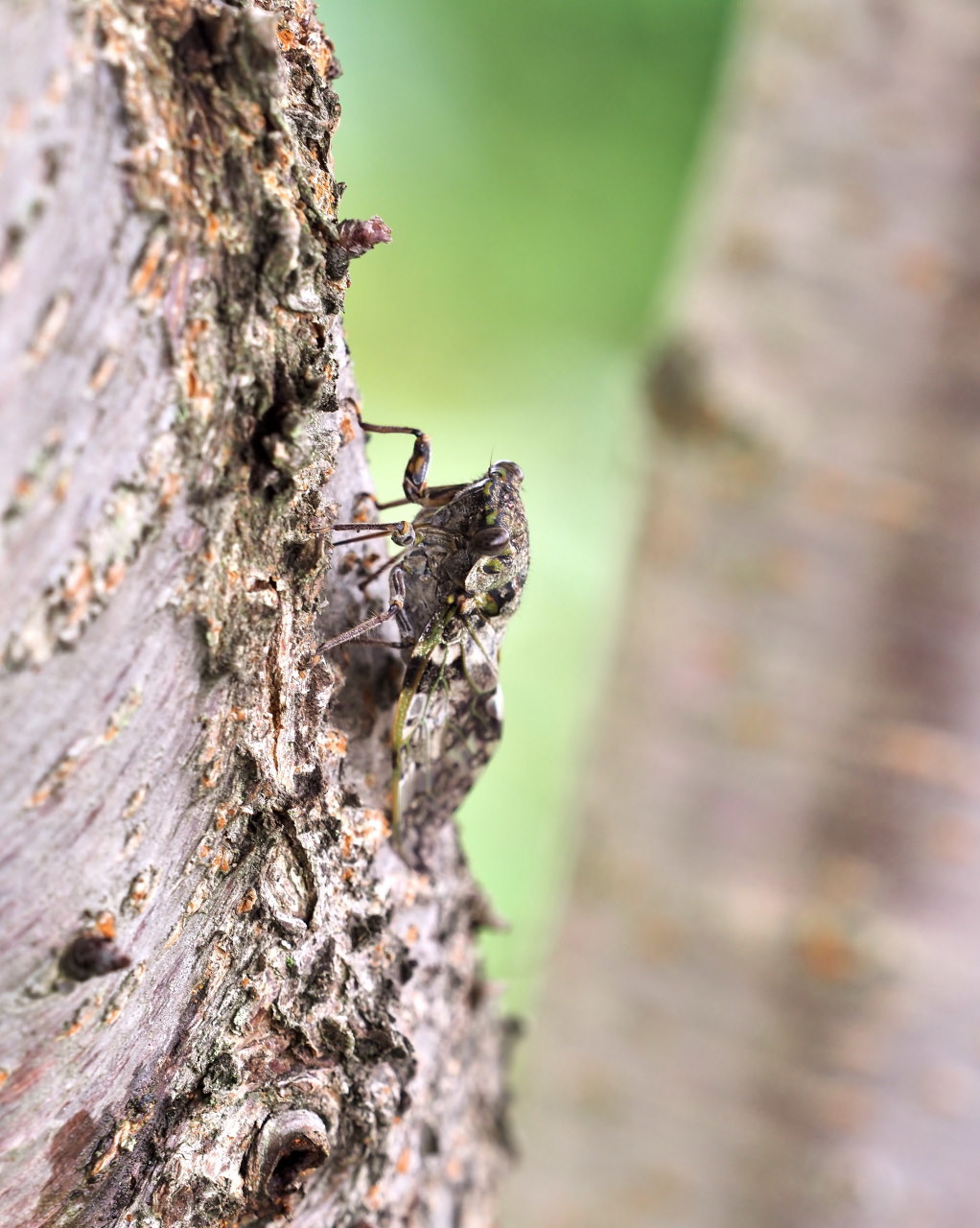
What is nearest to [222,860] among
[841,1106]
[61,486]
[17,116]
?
[61,486]

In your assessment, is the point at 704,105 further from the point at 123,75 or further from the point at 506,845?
the point at 123,75

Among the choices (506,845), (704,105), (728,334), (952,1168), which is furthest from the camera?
(506,845)

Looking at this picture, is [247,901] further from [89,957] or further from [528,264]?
[528,264]

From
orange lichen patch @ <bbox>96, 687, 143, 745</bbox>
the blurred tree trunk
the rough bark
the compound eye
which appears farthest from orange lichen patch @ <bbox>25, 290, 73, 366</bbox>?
the blurred tree trunk

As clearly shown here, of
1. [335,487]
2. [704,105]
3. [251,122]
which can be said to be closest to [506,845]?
[704,105]

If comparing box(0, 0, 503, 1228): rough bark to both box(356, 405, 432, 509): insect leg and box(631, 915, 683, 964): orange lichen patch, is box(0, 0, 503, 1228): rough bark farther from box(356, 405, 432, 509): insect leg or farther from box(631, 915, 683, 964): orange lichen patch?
box(631, 915, 683, 964): orange lichen patch
